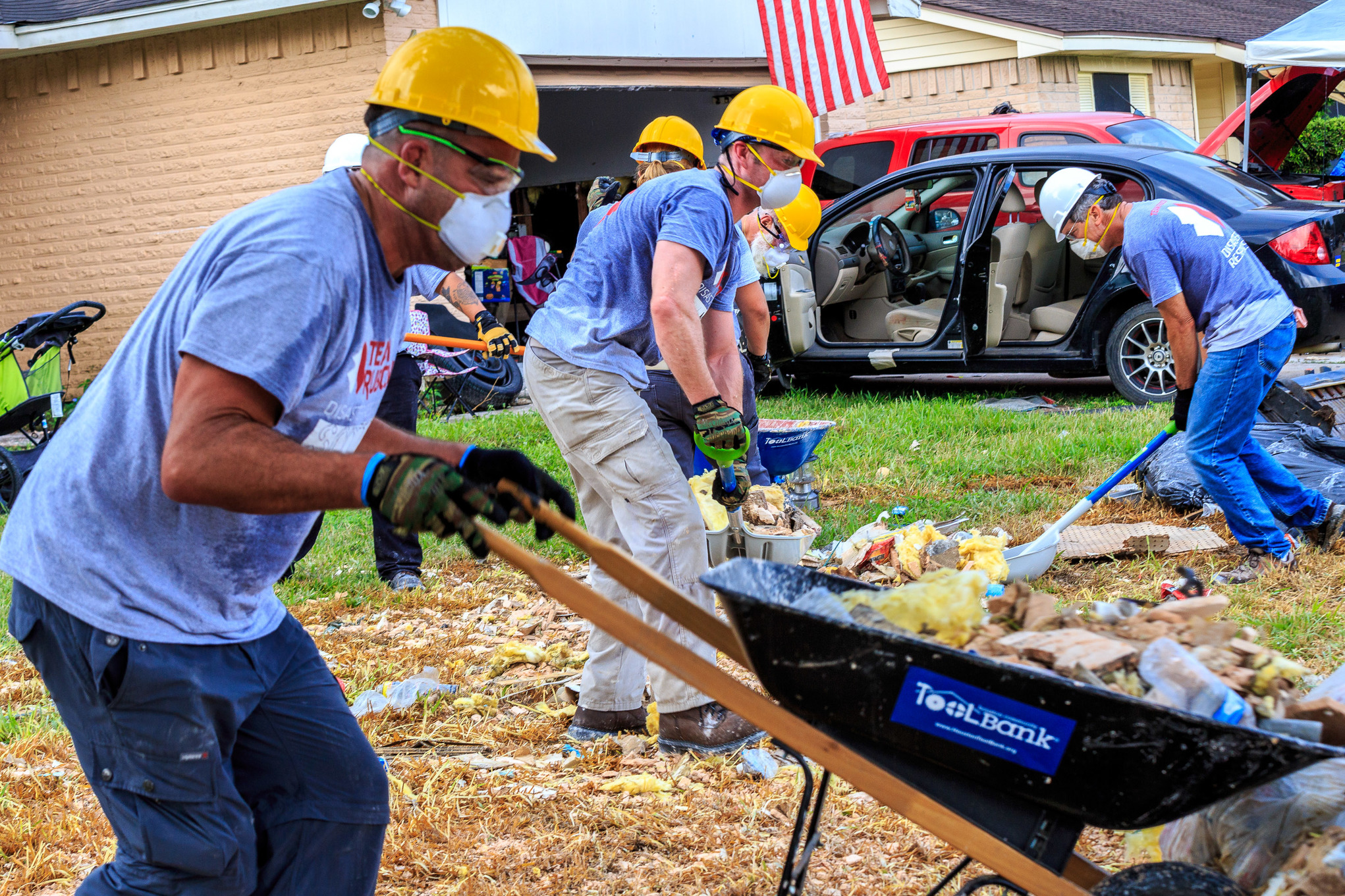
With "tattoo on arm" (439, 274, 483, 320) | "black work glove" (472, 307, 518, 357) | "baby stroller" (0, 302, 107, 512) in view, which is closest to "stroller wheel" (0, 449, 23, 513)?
"baby stroller" (0, 302, 107, 512)

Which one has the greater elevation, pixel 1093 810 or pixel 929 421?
pixel 1093 810

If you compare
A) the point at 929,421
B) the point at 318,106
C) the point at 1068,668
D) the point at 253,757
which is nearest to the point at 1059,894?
the point at 1068,668

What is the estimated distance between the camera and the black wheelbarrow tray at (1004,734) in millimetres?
1793

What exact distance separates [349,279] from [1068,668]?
1425 mm

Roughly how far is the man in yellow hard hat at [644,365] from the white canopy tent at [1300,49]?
361 inches

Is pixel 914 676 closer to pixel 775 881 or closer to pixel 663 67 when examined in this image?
pixel 775 881

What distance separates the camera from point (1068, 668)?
1977 mm

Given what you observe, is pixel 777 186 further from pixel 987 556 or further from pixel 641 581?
pixel 641 581

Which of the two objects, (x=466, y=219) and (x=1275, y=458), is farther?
(x=1275, y=458)

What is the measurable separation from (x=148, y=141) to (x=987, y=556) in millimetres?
9655

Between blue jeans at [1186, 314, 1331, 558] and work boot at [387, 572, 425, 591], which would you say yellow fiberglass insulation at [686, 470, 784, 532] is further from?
blue jeans at [1186, 314, 1331, 558]

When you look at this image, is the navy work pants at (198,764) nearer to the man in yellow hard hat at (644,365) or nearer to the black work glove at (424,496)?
the black work glove at (424,496)

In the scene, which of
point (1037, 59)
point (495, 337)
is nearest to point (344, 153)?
point (495, 337)

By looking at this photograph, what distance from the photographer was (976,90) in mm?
15805
